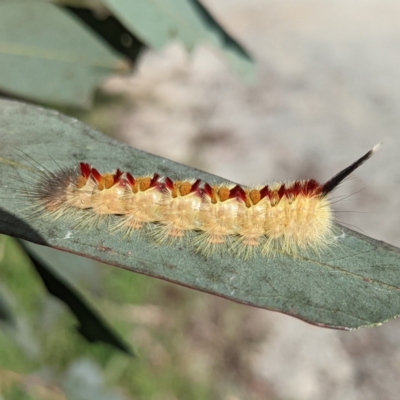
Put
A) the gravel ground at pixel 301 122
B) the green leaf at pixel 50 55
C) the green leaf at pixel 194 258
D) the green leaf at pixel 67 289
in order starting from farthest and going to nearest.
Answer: the gravel ground at pixel 301 122 → the green leaf at pixel 50 55 → the green leaf at pixel 67 289 → the green leaf at pixel 194 258

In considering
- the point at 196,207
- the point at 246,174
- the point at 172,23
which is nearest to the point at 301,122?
the point at 246,174

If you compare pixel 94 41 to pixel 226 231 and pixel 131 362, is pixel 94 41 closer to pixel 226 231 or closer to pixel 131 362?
pixel 226 231

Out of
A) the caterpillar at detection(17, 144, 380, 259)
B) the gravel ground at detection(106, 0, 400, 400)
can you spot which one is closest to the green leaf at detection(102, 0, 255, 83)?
the caterpillar at detection(17, 144, 380, 259)

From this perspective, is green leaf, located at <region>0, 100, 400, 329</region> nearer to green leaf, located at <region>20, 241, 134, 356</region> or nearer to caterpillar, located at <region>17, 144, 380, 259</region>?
caterpillar, located at <region>17, 144, 380, 259</region>

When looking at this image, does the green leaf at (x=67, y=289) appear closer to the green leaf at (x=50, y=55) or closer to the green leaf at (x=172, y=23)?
the green leaf at (x=50, y=55)

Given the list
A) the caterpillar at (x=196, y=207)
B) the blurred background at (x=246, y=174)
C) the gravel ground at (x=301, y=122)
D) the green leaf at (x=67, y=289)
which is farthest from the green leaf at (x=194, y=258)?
the gravel ground at (x=301, y=122)

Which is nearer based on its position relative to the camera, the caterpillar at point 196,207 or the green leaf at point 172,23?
the caterpillar at point 196,207

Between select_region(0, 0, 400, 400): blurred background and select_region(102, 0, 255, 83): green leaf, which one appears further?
select_region(0, 0, 400, 400): blurred background
